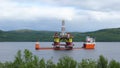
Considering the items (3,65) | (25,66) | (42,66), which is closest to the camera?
(25,66)

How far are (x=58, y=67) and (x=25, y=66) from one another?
6.50 metres

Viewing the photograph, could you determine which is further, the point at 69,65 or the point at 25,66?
the point at 69,65

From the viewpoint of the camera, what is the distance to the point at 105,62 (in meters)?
65.8

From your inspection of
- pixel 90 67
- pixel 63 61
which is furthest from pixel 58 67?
pixel 90 67

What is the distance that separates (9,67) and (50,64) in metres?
6.96

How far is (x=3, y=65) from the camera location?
61.9 metres

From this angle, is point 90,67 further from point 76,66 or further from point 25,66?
point 25,66

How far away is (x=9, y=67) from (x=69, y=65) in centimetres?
1005

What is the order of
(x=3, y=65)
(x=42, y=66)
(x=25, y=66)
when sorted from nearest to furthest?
(x=25, y=66)
(x=42, y=66)
(x=3, y=65)

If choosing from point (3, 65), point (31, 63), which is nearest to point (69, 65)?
point (31, 63)

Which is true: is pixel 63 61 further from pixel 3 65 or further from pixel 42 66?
pixel 3 65

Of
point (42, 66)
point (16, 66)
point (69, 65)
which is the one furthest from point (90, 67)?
point (16, 66)

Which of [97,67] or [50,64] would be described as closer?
[50,64]

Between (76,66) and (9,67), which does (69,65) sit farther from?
(9,67)
